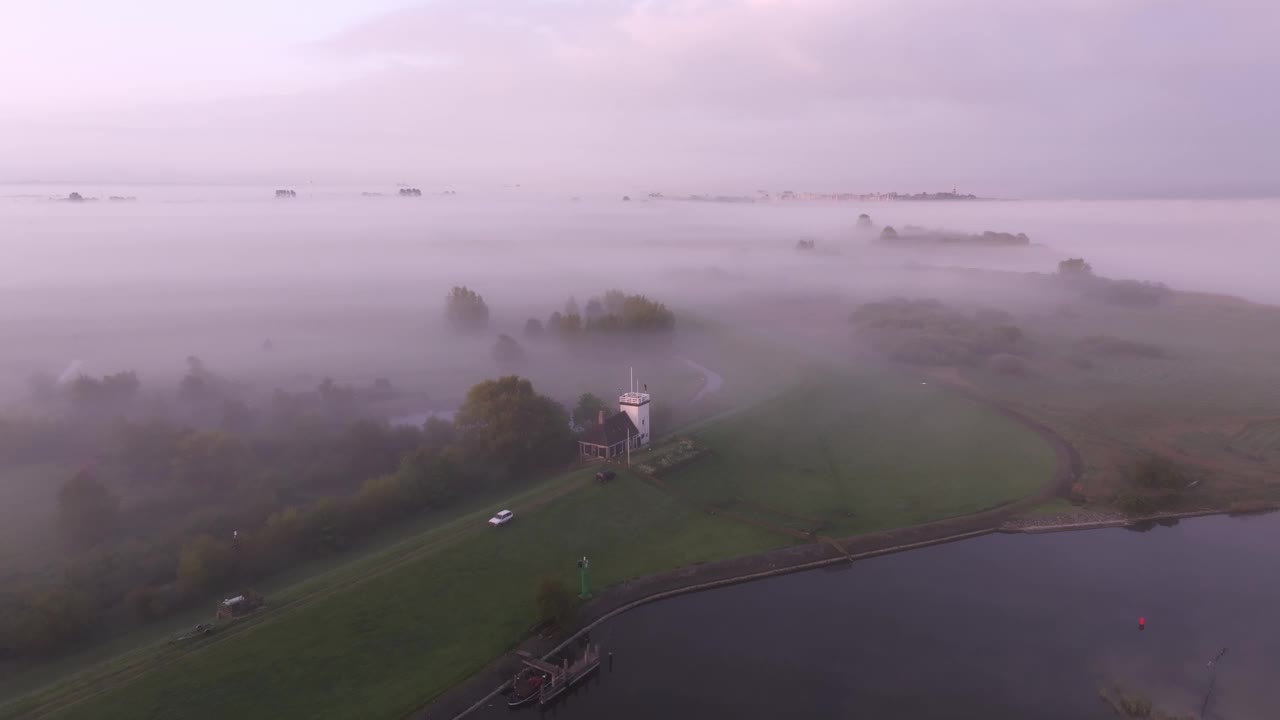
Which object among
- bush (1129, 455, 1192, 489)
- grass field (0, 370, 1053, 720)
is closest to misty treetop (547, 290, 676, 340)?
grass field (0, 370, 1053, 720)

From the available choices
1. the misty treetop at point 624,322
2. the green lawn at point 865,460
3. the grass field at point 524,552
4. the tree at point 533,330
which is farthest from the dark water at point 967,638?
the tree at point 533,330

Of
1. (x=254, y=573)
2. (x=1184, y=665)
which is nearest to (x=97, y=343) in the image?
(x=254, y=573)

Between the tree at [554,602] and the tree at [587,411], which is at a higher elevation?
the tree at [587,411]

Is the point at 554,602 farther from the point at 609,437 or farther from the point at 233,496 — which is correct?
the point at 233,496

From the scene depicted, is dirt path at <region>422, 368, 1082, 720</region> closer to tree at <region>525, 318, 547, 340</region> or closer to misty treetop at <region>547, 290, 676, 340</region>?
misty treetop at <region>547, 290, 676, 340</region>

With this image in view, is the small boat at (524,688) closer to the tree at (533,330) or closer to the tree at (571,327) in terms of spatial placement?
the tree at (571,327)

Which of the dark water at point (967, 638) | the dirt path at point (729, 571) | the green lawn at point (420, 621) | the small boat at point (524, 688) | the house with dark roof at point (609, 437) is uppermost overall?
the house with dark roof at point (609, 437)
